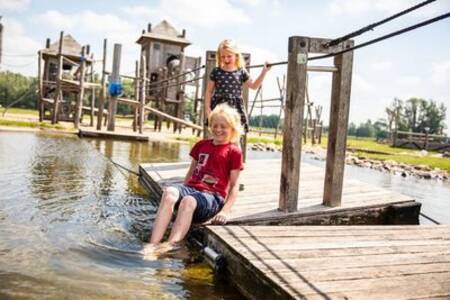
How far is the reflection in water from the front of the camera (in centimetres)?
234

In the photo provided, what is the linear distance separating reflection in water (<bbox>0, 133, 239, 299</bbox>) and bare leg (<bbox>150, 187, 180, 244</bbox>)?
0.53ft

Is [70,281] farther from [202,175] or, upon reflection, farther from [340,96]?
[340,96]

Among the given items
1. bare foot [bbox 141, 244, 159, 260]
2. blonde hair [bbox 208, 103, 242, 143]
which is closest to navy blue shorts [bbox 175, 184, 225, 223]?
bare foot [bbox 141, 244, 159, 260]

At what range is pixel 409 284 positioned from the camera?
2.13 meters

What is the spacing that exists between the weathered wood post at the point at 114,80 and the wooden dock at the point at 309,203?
7.96 metres

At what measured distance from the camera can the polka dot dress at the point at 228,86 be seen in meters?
4.66

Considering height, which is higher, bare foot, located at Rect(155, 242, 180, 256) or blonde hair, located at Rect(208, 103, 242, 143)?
blonde hair, located at Rect(208, 103, 242, 143)

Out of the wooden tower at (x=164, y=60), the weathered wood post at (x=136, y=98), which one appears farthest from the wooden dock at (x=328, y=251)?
the wooden tower at (x=164, y=60)

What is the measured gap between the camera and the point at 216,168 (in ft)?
11.6

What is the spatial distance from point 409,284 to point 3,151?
7234mm

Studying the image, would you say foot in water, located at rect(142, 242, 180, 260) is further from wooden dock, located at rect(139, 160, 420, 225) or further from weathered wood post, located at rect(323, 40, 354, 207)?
weathered wood post, located at rect(323, 40, 354, 207)

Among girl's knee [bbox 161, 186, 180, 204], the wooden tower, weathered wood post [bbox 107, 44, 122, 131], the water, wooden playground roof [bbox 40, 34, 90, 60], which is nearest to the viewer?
the water

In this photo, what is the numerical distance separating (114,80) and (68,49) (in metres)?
10.5

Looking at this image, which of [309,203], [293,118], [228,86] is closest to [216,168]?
[293,118]
